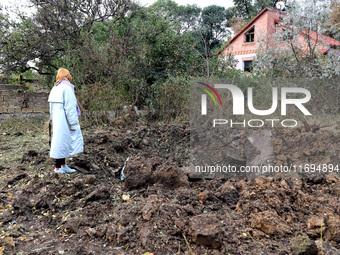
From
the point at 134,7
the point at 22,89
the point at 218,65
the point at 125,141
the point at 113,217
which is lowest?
the point at 113,217

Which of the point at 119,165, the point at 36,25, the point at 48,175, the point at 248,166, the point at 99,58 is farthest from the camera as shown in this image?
the point at 36,25

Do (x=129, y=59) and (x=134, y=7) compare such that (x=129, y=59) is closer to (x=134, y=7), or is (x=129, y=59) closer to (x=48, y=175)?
(x=134, y=7)

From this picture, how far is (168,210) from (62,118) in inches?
96.2

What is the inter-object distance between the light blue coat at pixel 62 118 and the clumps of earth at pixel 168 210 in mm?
374

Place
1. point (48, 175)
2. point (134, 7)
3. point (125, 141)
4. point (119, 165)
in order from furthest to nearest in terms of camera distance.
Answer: point (134, 7)
point (125, 141)
point (119, 165)
point (48, 175)

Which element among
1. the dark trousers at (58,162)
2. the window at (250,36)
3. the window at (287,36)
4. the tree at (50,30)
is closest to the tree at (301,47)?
the window at (287,36)

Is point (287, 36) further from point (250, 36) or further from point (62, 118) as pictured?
point (250, 36)

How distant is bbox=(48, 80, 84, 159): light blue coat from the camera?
439 cm

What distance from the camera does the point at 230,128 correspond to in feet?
19.3

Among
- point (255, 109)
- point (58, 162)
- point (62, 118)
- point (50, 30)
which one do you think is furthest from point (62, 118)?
point (50, 30)

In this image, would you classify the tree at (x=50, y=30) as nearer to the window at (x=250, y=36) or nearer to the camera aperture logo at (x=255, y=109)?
the camera aperture logo at (x=255, y=109)

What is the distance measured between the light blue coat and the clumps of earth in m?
0.37

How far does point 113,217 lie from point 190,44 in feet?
A: 29.9

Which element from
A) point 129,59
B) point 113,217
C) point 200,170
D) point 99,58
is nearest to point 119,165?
point 200,170
